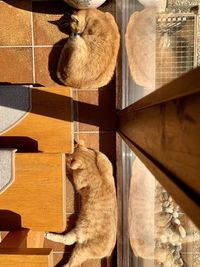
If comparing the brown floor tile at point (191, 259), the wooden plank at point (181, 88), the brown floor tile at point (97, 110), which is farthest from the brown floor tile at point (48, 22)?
the wooden plank at point (181, 88)

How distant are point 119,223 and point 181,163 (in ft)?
5.62

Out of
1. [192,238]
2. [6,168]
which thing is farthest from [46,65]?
[192,238]

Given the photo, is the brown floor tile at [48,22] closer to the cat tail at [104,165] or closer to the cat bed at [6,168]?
the cat tail at [104,165]

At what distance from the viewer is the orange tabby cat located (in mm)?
2174

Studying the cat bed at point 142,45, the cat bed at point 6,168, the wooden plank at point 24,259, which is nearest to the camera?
the wooden plank at point 24,259

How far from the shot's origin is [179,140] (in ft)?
2.23

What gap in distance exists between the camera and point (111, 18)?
2.19 meters

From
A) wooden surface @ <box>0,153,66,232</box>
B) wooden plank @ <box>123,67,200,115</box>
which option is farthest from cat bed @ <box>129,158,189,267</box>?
wooden plank @ <box>123,67,200,115</box>

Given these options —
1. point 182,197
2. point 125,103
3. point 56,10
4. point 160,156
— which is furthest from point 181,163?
point 56,10

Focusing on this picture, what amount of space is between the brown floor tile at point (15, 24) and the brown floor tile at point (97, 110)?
441 mm

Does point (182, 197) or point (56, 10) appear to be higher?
point (56, 10)

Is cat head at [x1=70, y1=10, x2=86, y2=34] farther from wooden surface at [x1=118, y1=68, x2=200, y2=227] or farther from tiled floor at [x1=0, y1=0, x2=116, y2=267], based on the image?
wooden surface at [x1=118, y1=68, x2=200, y2=227]

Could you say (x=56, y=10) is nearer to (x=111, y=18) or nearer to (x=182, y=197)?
(x=111, y=18)

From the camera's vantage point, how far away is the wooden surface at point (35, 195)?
5.26 ft
